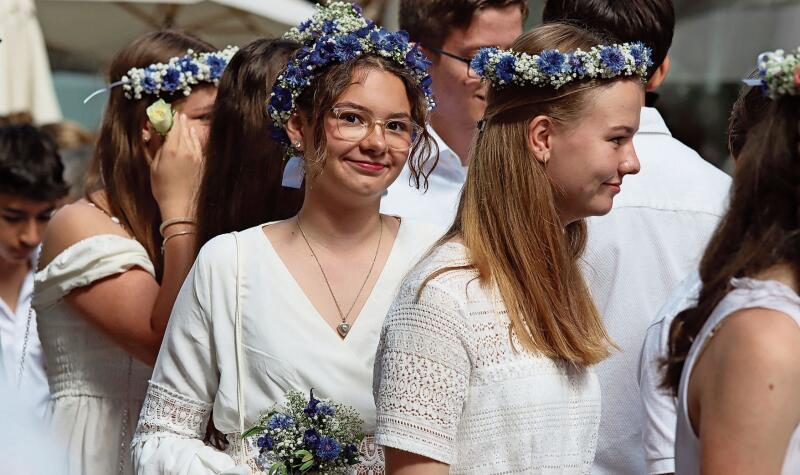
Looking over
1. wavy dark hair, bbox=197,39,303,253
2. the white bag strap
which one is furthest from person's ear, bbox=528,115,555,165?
wavy dark hair, bbox=197,39,303,253

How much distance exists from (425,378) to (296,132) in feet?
3.35

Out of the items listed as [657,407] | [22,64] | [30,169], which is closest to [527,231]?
[657,407]

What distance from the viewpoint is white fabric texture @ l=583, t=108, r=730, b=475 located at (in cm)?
350

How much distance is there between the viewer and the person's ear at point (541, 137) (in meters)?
2.87

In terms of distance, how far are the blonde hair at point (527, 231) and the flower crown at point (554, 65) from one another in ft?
0.08

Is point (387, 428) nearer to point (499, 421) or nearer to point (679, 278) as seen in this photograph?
point (499, 421)

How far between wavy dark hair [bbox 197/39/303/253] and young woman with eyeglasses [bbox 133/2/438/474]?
204mm

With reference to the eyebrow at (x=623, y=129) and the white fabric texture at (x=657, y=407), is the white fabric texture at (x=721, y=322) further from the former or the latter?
the eyebrow at (x=623, y=129)

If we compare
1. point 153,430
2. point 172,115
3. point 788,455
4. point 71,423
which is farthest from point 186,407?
point 788,455

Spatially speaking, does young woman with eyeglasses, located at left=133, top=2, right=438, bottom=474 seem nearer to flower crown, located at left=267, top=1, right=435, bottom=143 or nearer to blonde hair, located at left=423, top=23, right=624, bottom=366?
flower crown, located at left=267, top=1, right=435, bottom=143

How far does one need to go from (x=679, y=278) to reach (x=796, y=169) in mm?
1307

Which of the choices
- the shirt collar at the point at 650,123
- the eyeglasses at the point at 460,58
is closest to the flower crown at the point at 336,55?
the shirt collar at the point at 650,123

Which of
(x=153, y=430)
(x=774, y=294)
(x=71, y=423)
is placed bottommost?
(x=71, y=423)

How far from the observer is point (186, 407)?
10.2ft
